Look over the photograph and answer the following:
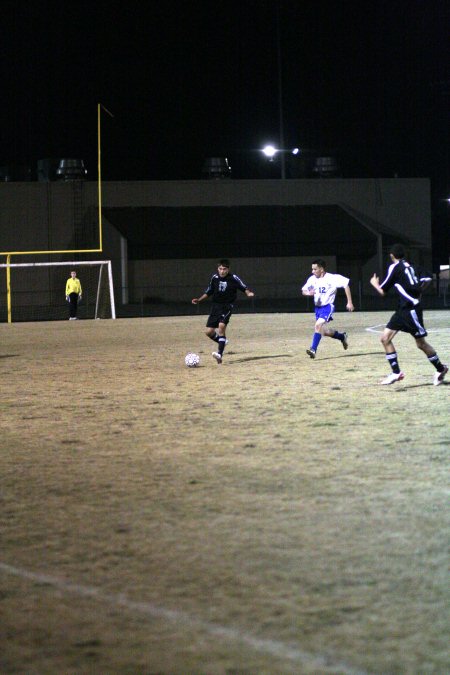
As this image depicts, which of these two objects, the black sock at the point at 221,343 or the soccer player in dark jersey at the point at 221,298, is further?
the soccer player in dark jersey at the point at 221,298

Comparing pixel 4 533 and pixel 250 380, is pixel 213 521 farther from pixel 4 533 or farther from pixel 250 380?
pixel 250 380

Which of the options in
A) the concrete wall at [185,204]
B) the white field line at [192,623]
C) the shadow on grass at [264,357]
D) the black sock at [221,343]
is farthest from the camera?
the concrete wall at [185,204]

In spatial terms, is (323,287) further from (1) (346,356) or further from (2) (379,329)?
(2) (379,329)

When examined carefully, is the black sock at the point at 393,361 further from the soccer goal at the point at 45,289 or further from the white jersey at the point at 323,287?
the soccer goal at the point at 45,289

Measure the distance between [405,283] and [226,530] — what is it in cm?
824

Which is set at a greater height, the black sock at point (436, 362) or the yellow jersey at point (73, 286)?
the yellow jersey at point (73, 286)

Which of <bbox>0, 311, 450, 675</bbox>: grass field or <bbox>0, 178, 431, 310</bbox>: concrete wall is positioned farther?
<bbox>0, 178, 431, 310</bbox>: concrete wall

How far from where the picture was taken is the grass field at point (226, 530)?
14.4ft

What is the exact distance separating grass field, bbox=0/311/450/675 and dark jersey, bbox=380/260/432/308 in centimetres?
126

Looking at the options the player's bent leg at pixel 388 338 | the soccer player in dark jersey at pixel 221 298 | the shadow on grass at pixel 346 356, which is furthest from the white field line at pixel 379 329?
the player's bent leg at pixel 388 338

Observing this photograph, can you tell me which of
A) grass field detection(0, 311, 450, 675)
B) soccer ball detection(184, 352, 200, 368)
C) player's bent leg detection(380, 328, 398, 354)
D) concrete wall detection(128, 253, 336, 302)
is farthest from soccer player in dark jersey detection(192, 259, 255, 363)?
concrete wall detection(128, 253, 336, 302)

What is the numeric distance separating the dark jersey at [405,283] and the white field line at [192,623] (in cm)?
934

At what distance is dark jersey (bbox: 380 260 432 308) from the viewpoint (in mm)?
13992

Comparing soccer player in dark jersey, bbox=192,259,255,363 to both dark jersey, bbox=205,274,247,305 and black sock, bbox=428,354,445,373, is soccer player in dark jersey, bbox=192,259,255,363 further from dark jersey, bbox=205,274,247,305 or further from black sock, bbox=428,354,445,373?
black sock, bbox=428,354,445,373
